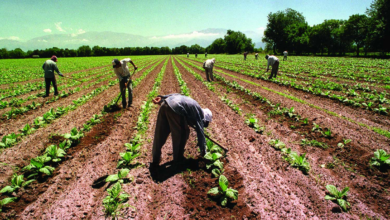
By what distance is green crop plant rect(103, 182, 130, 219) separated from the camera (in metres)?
3.38

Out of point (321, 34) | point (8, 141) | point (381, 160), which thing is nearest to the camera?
point (381, 160)

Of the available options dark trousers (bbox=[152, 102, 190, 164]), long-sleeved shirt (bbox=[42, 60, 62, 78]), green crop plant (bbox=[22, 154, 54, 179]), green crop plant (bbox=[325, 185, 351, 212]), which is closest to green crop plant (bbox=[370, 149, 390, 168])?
green crop plant (bbox=[325, 185, 351, 212])

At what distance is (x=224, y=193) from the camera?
3738 millimetres

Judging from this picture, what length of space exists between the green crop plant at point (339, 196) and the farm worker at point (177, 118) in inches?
107

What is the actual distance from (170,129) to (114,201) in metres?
1.77

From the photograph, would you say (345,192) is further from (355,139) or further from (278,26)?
(278,26)

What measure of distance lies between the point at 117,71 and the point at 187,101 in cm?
557

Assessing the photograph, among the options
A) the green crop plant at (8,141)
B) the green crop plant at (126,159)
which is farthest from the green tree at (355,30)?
the green crop plant at (8,141)

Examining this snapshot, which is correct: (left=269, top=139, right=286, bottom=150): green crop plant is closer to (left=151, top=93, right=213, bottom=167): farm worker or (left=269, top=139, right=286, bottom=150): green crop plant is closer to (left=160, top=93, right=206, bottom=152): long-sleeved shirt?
(left=151, top=93, right=213, bottom=167): farm worker

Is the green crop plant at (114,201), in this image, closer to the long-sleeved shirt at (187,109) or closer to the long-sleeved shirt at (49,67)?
the long-sleeved shirt at (187,109)

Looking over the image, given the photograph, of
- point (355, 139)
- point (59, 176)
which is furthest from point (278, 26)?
point (59, 176)

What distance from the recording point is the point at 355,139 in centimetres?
582

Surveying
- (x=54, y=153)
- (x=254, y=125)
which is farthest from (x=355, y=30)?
(x=54, y=153)

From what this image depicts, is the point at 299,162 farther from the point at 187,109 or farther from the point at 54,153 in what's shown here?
the point at 54,153
